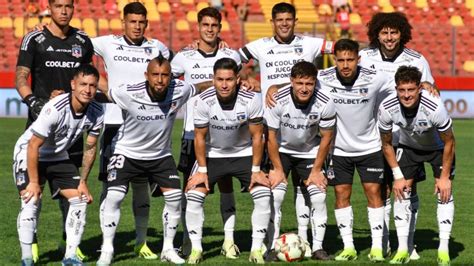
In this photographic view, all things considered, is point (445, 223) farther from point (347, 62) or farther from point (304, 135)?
Result: point (347, 62)

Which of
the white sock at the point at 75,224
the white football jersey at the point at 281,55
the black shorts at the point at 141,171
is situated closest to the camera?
the white sock at the point at 75,224

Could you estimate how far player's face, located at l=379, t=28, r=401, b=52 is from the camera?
423 inches

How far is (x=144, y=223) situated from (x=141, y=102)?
1445 millimetres

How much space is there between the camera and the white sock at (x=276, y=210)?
10500 mm

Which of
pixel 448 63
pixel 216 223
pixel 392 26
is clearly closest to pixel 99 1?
pixel 448 63

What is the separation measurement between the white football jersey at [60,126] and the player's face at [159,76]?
1.89 ft

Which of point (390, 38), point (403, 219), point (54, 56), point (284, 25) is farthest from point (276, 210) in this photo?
point (54, 56)

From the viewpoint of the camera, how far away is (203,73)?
434 inches

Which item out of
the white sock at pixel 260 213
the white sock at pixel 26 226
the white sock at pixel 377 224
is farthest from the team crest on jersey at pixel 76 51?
the white sock at pixel 377 224

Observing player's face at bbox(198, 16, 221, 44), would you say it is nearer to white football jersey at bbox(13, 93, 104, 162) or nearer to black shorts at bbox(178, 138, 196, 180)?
black shorts at bbox(178, 138, 196, 180)

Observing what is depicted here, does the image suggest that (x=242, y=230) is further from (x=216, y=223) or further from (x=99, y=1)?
(x=99, y=1)

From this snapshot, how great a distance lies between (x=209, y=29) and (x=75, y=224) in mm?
2685

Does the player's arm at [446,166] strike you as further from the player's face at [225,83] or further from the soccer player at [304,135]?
the player's face at [225,83]

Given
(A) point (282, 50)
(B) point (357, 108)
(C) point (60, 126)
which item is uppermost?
(A) point (282, 50)
